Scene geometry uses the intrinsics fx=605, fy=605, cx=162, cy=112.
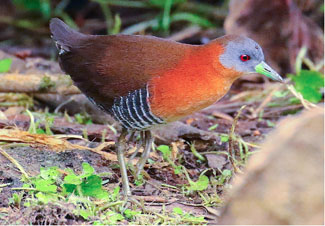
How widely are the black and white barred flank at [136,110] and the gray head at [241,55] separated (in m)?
0.47

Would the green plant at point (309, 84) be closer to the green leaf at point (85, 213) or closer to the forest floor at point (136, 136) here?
the forest floor at point (136, 136)

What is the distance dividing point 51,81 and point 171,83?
1.56 metres

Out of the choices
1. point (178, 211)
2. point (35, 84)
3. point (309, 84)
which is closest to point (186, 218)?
point (178, 211)

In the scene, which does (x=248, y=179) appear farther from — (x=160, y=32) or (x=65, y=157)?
(x=160, y=32)

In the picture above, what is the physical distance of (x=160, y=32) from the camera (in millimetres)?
6848

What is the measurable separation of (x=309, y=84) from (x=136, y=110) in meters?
2.01

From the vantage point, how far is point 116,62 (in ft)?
11.0

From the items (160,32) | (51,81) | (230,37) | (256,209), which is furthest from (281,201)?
(160,32)

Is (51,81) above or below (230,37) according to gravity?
below

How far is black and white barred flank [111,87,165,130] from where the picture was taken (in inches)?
127

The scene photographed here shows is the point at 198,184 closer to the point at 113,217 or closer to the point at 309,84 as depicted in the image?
the point at 113,217

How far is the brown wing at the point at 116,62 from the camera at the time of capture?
3.27 m

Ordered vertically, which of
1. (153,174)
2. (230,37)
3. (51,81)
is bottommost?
(153,174)

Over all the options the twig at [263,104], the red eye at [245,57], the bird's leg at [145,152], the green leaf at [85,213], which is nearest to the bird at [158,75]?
the red eye at [245,57]
